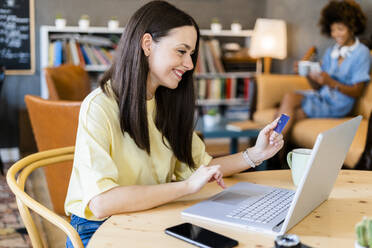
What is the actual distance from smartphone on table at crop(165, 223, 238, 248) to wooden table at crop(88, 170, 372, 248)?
0.05 ft

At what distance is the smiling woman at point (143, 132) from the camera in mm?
1113

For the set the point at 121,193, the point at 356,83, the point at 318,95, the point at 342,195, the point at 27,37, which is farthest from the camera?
the point at 27,37

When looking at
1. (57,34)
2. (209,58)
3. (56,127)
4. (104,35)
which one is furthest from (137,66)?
(209,58)

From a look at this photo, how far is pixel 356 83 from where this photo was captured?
3.48m

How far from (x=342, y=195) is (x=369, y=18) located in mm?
3083

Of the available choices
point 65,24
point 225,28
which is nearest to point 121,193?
point 65,24

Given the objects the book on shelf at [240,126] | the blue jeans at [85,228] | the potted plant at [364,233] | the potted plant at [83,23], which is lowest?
the book on shelf at [240,126]

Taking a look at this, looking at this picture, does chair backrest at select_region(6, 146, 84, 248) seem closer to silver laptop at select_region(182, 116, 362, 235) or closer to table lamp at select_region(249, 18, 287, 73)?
silver laptop at select_region(182, 116, 362, 235)

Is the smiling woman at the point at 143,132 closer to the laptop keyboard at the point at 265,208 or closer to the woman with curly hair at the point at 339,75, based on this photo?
the laptop keyboard at the point at 265,208

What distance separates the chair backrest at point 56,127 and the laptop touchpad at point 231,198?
1288mm

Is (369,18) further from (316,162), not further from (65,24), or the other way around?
(316,162)

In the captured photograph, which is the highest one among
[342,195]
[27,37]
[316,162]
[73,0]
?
[73,0]

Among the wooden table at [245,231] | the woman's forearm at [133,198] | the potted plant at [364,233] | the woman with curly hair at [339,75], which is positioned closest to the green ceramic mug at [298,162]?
the wooden table at [245,231]

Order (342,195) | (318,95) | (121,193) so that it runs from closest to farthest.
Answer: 1. (121,193)
2. (342,195)
3. (318,95)
